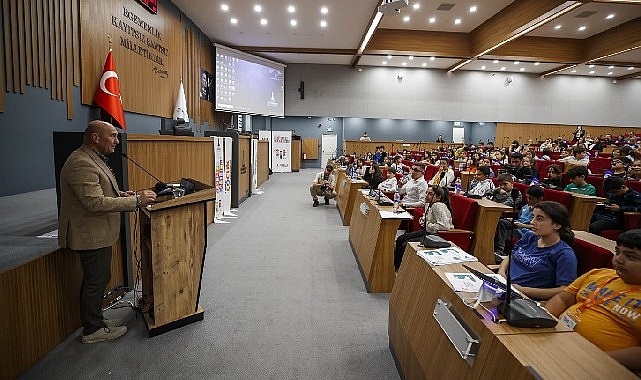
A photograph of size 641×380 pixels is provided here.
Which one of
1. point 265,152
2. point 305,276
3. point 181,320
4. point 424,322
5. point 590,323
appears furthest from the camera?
point 265,152

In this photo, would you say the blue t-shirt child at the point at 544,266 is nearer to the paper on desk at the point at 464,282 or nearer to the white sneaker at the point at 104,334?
the paper on desk at the point at 464,282

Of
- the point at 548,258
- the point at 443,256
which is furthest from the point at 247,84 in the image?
the point at 548,258

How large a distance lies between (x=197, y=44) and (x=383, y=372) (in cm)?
1091

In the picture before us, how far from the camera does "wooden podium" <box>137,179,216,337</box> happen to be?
273 cm

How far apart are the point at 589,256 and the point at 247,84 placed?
1304cm

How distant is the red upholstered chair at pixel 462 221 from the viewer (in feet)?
12.8

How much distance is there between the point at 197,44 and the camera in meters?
10.9

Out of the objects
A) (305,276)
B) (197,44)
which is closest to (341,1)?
(197,44)

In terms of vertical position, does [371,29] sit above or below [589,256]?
above

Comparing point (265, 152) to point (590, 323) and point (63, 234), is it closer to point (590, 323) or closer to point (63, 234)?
point (63, 234)

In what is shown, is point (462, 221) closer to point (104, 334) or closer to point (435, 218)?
point (435, 218)

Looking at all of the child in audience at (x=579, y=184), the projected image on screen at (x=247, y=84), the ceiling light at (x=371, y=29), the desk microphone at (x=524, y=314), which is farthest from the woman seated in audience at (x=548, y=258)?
the projected image on screen at (x=247, y=84)

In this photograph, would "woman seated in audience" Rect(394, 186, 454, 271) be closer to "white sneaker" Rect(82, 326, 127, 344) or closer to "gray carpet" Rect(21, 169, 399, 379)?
"gray carpet" Rect(21, 169, 399, 379)

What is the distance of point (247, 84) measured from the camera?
45.2ft
